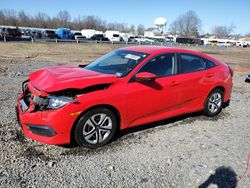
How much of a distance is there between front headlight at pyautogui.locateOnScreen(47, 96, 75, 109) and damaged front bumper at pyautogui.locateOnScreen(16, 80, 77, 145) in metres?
0.07

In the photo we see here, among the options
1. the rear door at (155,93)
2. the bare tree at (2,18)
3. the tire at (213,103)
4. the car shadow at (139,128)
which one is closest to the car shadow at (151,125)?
the car shadow at (139,128)

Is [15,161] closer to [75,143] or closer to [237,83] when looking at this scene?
[75,143]

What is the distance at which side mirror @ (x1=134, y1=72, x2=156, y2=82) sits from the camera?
4.81 m

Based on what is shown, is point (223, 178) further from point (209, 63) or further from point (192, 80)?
point (209, 63)

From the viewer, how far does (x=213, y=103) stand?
6535mm

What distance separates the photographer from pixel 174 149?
479cm

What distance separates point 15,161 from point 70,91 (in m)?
1.27

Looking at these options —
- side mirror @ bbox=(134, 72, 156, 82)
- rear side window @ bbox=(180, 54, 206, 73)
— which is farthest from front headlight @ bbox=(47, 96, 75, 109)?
rear side window @ bbox=(180, 54, 206, 73)

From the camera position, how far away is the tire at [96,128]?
4.43 meters

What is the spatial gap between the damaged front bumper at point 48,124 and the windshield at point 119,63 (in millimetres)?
1231

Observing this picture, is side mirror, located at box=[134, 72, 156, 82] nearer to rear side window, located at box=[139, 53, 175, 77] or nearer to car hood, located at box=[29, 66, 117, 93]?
rear side window, located at box=[139, 53, 175, 77]

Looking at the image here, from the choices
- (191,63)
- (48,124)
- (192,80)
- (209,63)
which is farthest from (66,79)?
(209,63)

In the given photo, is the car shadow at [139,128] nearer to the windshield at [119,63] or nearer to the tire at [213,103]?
the tire at [213,103]

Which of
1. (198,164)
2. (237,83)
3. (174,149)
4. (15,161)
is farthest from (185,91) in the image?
(237,83)
